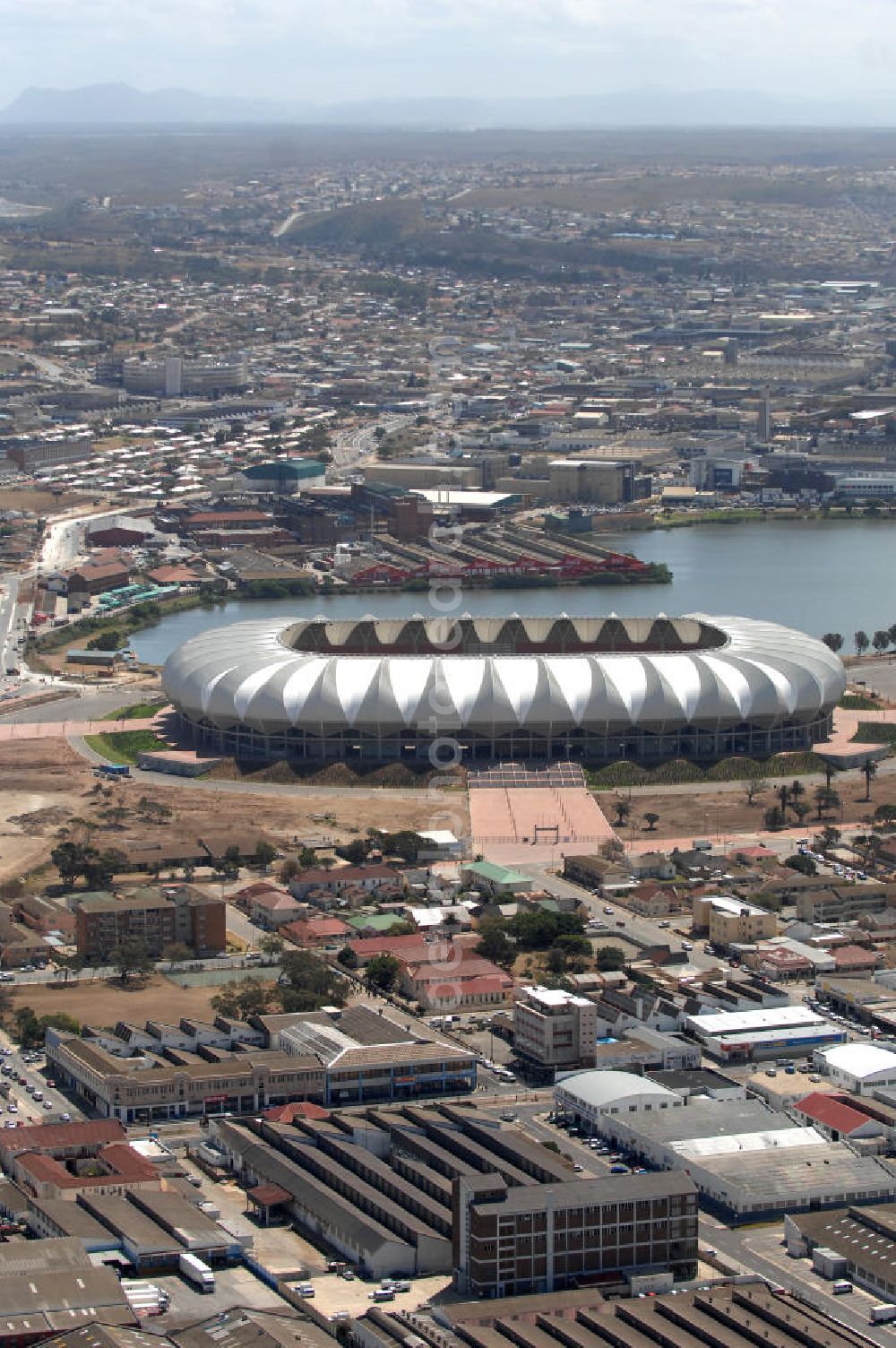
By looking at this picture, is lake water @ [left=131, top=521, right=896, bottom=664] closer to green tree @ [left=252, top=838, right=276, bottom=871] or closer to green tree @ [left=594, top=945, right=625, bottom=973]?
green tree @ [left=252, top=838, right=276, bottom=871]

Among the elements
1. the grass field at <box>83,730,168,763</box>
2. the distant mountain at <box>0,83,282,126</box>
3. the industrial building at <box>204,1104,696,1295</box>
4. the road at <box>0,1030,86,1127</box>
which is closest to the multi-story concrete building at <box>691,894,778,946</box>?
the industrial building at <box>204,1104,696,1295</box>

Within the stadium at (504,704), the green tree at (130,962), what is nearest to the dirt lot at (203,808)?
the stadium at (504,704)

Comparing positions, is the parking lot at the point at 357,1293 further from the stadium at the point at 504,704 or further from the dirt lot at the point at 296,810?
the stadium at the point at 504,704

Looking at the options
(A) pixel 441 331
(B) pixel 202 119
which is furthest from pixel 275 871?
(B) pixel 202 119

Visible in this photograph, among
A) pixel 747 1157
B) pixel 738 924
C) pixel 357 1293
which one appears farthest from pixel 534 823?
pixel 357 1293

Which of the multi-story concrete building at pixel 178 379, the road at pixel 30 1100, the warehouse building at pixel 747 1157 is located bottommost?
the multi-story concrete building at pixel 178 379

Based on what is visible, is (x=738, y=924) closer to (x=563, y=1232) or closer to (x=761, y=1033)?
(x=761, y=1033)

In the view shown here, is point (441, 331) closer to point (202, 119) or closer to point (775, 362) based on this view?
point (775, 362)
